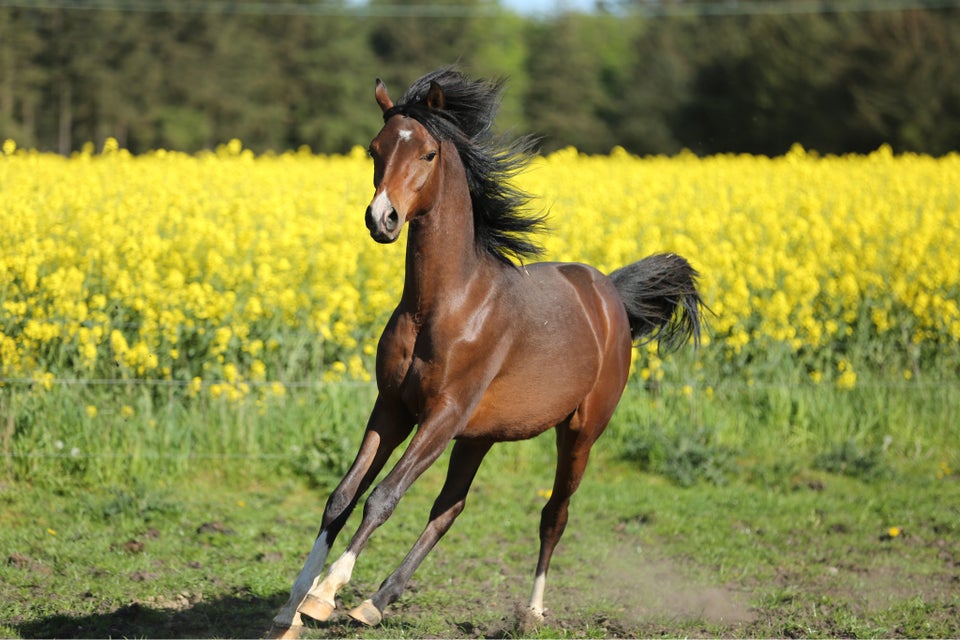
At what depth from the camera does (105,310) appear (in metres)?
8.32

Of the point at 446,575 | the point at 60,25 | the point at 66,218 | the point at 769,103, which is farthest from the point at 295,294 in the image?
the point at 769,103

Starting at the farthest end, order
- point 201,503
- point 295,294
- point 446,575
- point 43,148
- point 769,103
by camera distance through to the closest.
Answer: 1. point 769,103
2. point 43,148
3. point 295,294
4. point 201,503
5. point 446,575

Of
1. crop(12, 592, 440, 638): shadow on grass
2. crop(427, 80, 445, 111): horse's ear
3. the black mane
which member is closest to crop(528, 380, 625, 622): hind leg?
crop(12, 592, 440, 638): shadow on grass

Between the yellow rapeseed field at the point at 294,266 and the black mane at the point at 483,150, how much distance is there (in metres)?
3.59

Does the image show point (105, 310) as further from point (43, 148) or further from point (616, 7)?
point (616, 7)

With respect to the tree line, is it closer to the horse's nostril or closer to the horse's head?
the horse's head

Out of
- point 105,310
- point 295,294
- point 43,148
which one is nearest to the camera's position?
point 105,310

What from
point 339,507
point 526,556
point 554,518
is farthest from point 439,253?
point 526,556

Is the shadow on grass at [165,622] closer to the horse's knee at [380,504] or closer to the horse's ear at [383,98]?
the horse's knee at [380,504]

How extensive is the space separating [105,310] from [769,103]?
116 ft

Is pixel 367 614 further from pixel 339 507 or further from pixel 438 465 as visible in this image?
pixel 438 465

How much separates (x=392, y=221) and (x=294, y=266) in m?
5.69

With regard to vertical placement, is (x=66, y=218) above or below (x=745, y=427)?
above

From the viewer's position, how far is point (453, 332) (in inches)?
176
